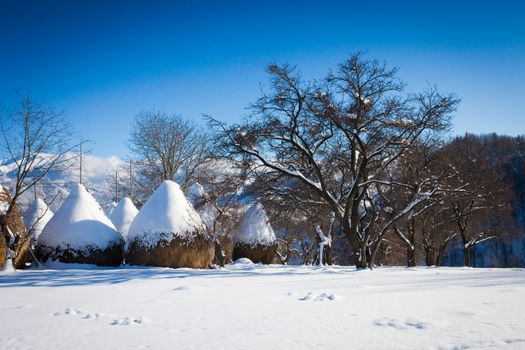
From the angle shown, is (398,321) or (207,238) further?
(207,238)

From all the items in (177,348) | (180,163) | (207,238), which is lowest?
(177,348)

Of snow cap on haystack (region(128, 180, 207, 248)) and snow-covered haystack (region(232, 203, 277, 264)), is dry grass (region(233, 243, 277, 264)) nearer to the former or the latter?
snow-covered haystack (region(232, 203, 277, 264))

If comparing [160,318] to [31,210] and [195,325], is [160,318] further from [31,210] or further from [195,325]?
[31,210]

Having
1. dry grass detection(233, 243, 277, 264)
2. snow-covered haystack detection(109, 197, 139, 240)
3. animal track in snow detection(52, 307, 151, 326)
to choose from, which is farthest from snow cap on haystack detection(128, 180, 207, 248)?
animal track in snow detection(52, 307, 151, 326)

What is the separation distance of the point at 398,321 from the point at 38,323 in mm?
4169

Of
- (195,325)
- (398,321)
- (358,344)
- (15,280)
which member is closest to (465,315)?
(398,321)

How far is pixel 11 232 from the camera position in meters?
13.4

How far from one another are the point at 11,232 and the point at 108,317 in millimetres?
10578

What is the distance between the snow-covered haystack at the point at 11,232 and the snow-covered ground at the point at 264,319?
578 centimetres

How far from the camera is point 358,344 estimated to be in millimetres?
3631

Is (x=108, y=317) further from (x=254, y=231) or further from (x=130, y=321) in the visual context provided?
(x=254, y=231)

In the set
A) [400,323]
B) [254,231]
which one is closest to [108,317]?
[400,323]

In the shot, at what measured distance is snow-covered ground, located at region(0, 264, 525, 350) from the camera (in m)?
3.72

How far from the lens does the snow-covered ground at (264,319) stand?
3.72 m
